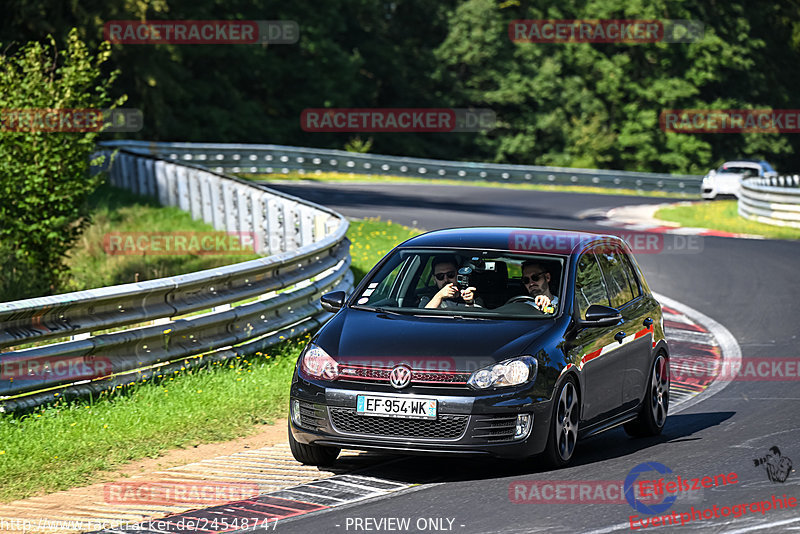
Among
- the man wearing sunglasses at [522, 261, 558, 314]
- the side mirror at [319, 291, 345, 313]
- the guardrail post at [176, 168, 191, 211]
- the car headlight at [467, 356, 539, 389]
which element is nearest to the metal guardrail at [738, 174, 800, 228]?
the guardrail post at [176, 168, 191, 211]

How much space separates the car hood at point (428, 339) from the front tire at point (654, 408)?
1.56 meters

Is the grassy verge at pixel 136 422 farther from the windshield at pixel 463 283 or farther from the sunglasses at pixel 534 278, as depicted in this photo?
the sunglasses at pixel 534 278

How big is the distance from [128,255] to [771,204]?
15.6 meters

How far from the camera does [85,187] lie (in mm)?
19891

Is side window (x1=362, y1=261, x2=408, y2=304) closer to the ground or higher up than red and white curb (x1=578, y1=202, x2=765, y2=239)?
higher up

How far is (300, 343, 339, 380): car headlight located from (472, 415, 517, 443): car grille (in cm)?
92

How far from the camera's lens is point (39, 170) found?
19.5 m

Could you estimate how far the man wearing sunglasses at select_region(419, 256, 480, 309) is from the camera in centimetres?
852

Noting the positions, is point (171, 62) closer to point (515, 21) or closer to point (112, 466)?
point (515, 21)

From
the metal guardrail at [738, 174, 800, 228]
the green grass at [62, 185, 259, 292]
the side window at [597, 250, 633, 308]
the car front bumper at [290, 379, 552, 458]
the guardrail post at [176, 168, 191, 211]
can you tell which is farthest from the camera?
the metal guardrail at [738, 174, 800, 228]

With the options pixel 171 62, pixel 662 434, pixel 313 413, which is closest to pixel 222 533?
pixel 313 413

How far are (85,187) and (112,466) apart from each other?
40.9 feet

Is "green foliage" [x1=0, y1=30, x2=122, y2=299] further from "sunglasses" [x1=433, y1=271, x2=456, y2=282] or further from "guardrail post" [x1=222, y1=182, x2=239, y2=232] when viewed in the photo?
"sunglasses" [x1=433, y1=271, x2=456, y2=282]

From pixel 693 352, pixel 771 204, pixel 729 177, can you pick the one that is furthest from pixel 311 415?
pixel 729 177
